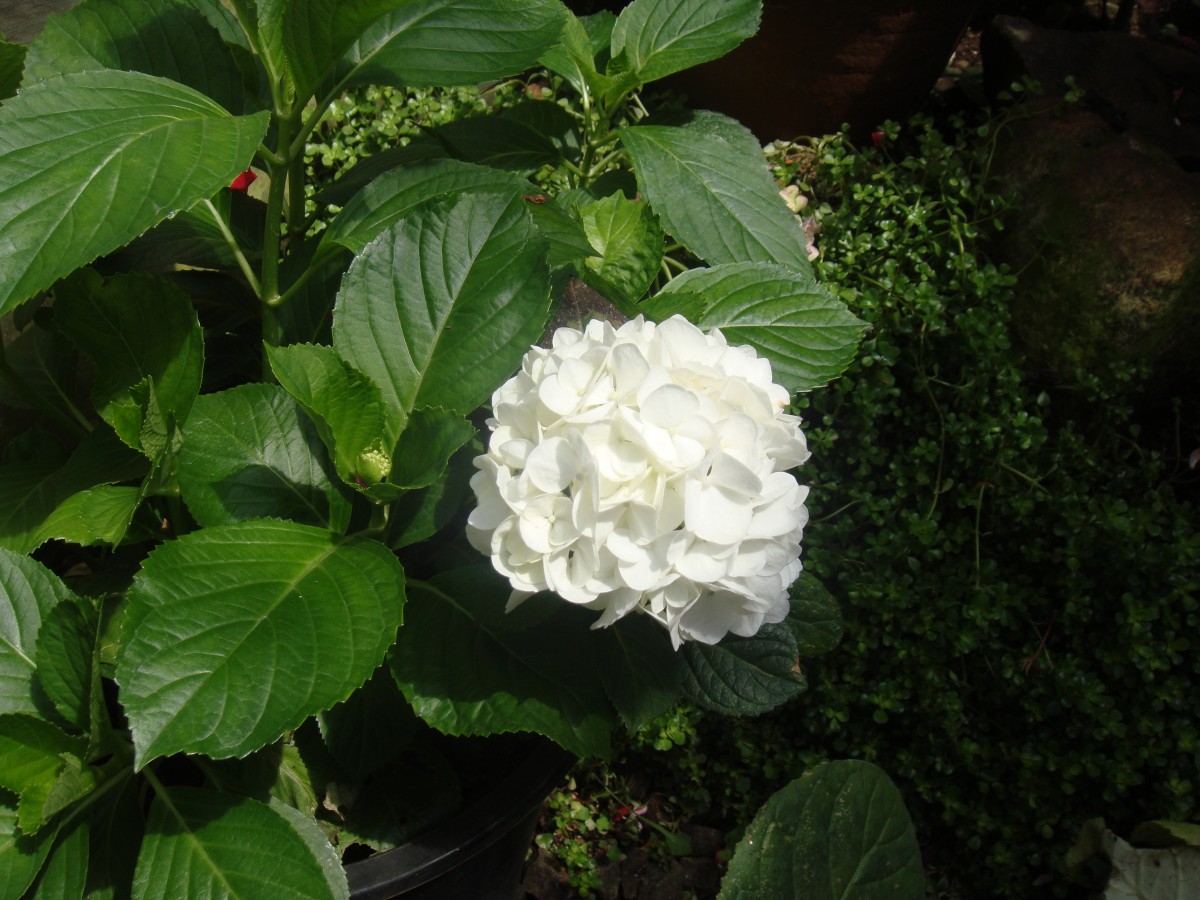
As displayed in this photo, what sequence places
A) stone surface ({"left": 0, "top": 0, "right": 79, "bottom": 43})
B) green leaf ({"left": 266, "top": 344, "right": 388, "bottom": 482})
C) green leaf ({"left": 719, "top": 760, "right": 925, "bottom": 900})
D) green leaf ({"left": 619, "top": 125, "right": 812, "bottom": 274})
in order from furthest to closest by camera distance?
stone surface ({"left": 0, "top": 0, "right": 79, "bottom": 43}) → green leaf ({"left": 619, "top": 125, "right": 812, "bottom": 274}) → green leaf ({"left": 719, "top": 760, "right": 925, "bottom": 900}) → green leaf ({"left": 266, "top": 344, "right": 388, "bottom": 482})

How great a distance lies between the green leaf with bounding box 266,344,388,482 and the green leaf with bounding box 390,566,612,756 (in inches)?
5.7

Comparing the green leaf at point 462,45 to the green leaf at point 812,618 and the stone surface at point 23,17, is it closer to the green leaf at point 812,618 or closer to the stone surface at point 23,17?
the green leaf at point 812,618

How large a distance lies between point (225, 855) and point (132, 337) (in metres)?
0.47

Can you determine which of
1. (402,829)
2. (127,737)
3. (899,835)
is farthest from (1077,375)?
(127,737)

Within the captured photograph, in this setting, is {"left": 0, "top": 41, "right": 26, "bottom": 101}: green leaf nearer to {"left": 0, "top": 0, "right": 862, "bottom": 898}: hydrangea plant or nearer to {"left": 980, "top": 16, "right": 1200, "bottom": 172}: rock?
{"left": 0, "top": 0, "right": 862, "bottom": 898}: hydrangea plant

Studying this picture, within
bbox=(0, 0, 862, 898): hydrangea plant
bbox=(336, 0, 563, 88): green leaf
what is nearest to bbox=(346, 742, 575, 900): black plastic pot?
bbox=(0, 0, 862, 898): hydrangea plant

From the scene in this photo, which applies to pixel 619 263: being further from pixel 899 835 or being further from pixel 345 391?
pixel 899 835

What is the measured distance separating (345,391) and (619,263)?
1.14ft

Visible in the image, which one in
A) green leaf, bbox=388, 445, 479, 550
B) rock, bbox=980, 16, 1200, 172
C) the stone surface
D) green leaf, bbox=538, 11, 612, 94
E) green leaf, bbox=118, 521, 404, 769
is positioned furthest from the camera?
rock, bbox=980, 16, 1200, 172

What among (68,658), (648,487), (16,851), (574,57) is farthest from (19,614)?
(574,57)

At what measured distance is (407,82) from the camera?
3.05 feet

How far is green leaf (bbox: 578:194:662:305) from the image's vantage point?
1013 millimetres

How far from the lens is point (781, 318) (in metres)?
1.03

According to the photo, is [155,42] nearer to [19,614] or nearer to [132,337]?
[132,337]
